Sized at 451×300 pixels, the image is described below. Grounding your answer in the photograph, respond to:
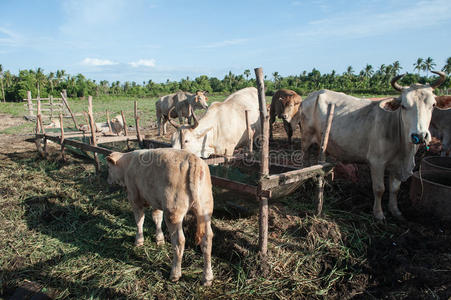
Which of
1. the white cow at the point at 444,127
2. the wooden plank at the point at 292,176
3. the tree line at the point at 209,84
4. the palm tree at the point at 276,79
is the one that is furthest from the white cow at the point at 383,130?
the palm tree at the point at 276,79

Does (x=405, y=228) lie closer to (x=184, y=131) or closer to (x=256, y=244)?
(x=256, y=244)

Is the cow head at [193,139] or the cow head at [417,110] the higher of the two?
the cow head at [417,110]

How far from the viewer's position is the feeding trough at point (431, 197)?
477 centimetres

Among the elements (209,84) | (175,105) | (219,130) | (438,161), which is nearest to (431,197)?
(438,161)

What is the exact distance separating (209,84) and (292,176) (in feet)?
244

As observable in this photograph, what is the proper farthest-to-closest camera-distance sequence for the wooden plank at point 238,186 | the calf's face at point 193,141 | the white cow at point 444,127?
the white cow at point 444,127 → the calf's face at point 193,141 → the wooden plank at point 238,186

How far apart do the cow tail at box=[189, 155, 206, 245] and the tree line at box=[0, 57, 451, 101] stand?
55.2 meters

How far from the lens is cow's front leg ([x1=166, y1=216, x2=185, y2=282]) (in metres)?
3.68

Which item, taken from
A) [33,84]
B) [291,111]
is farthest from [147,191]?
[33,84]

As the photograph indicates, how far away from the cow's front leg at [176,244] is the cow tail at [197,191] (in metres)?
0.24

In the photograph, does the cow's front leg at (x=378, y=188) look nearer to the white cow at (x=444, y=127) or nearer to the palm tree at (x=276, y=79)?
the white cow at (x=444, y=127)

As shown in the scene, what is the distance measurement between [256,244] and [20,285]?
10.3 feet

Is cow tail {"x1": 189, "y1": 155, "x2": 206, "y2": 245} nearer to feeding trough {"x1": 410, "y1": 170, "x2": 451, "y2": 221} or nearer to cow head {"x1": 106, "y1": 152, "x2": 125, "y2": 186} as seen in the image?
cow head {"x1": 106, "y1": 152, "x2": 125, "y2": 186}

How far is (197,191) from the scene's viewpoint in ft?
11.8
